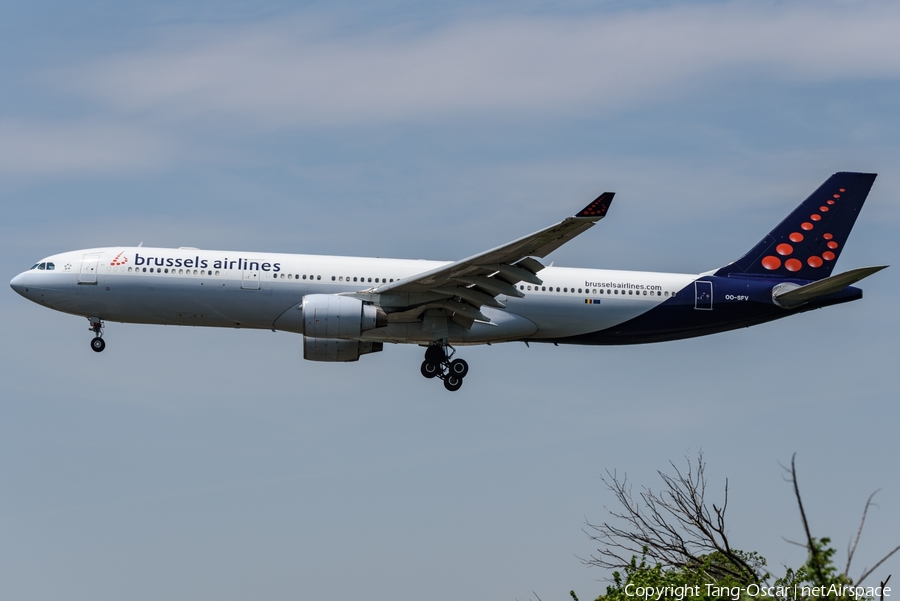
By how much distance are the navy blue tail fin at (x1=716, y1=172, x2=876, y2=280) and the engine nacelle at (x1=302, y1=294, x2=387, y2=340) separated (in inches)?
498

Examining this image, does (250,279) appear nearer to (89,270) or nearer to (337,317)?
(337,317)

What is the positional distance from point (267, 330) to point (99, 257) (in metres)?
5.82

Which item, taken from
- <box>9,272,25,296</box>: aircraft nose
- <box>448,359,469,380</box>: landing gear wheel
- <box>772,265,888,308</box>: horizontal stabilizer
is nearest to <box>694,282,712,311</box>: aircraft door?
<box>772,265,888,308</box>: horizontal stabilizer

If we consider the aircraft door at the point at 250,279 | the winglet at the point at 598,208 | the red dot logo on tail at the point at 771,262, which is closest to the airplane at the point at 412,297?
the aircraft door at the point at 250,279

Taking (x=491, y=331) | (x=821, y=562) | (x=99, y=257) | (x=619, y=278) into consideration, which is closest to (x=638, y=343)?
(x=619, y=278)

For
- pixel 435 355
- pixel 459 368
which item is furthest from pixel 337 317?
pixel 459 368

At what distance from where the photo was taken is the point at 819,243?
39.6 meters

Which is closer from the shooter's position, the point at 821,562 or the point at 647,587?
the point at 821,562

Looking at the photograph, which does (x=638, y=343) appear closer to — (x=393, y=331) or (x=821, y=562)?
(x=393, y=331)

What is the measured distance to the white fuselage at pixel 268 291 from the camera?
3456 cm

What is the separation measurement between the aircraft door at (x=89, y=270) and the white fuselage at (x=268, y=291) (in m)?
0.03

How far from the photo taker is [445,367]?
35.9 meters

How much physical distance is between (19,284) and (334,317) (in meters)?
10.9

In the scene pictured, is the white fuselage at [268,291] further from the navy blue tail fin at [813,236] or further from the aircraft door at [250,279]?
the navy blue tail fin at [813,236]
